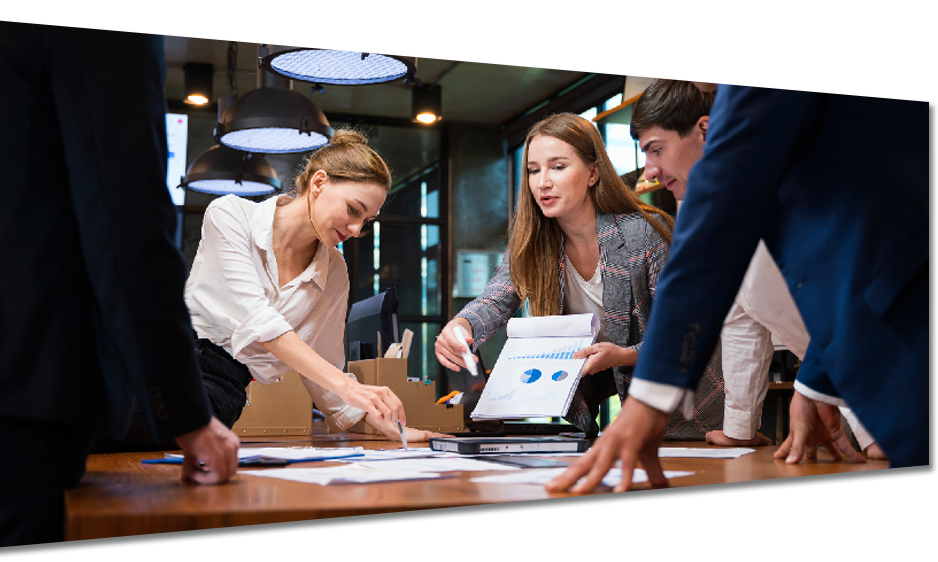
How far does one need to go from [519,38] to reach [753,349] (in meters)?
0.64

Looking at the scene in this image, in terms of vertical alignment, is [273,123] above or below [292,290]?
above

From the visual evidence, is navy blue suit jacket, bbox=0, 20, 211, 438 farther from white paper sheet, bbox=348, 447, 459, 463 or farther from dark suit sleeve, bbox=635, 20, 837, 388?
dark suit sleeve, bbox=635, 20, 837, 388

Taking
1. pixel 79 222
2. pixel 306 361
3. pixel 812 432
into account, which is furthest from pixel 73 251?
pixel 812 432

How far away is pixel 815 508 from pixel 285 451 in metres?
0.72

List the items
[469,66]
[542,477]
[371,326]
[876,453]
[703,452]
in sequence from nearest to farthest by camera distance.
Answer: [542,477] → [876,453] → [469,66] → [703,452] → [371,326]

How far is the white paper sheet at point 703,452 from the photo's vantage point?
1.07m

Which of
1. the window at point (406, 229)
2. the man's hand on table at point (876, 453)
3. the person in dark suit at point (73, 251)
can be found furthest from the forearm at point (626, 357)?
the person in dark suit at point (73, 251)

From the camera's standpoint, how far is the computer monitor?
1.37 meters

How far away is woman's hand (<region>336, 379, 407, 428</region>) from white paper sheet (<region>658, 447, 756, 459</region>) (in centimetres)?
50

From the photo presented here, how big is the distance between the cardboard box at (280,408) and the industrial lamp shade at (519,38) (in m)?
0.88

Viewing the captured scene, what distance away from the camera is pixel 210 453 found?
77 centimetres

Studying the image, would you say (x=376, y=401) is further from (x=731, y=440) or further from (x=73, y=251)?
(x=73, y=251)

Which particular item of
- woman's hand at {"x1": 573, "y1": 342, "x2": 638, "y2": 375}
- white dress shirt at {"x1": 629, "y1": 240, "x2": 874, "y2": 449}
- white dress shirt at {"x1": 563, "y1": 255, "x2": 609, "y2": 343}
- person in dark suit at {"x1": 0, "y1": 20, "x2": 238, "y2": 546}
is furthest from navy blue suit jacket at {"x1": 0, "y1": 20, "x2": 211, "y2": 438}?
white dress shirt at {"x1": 563, "y1": 255, "x2": 609, "y2": 343}

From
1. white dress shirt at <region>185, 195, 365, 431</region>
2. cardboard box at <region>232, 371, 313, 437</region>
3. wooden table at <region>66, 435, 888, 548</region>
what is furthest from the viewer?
cardboard box at <region>232, 371, 313, 437</region>
